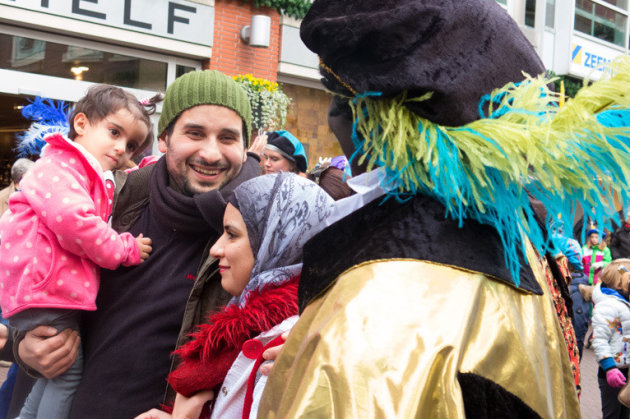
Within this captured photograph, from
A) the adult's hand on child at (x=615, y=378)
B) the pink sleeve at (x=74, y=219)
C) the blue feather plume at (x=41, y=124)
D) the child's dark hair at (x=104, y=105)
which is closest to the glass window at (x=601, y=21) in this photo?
the adult's hand on child at (x=615, y=378)

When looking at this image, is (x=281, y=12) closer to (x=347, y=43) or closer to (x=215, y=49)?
(x=215, y=49)

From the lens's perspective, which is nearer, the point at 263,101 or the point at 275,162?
the point at 275,162

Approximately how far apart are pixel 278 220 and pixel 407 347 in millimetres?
943

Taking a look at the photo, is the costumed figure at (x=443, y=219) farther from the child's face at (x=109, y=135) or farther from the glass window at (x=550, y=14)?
the glass window at (x=550, y=14)

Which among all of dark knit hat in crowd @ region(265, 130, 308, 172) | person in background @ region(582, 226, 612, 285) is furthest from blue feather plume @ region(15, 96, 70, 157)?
person in background @ region(582, 226, 612, 285)

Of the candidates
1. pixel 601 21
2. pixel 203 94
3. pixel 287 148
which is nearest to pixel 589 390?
pixel 287 148

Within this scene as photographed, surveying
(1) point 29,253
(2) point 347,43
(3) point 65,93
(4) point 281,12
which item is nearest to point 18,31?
(3) point 65,93

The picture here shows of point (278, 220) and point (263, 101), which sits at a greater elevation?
point (263, 101)

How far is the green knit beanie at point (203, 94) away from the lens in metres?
2.18

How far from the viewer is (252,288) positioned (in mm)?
1736

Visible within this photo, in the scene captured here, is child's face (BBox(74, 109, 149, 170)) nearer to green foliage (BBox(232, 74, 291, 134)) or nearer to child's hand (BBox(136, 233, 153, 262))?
child's hand (BBox(136, 233, 153, 262))

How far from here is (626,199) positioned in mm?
1104

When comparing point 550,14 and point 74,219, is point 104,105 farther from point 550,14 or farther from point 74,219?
point 550,14

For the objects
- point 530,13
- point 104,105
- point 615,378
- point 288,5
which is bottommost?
point 615,378
